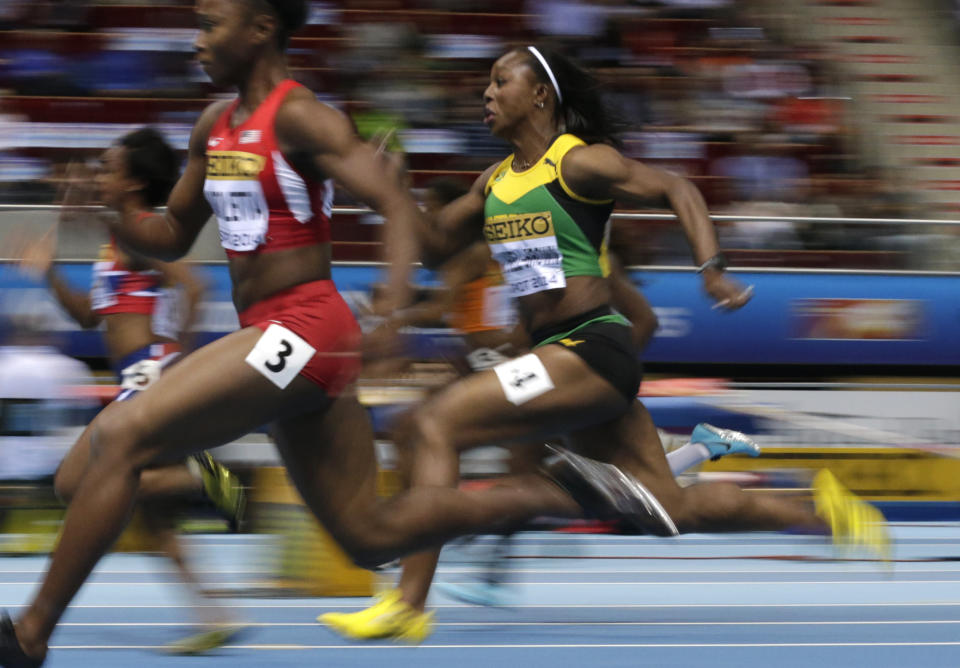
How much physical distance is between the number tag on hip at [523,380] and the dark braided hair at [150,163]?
1.36 meters

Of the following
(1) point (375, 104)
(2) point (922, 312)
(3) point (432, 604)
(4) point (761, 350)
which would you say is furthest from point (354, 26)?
(3) point (432, 604)

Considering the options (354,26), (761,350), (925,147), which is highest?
(354,26)

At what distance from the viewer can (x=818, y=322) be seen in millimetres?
10797

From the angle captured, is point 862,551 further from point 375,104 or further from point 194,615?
point 375,104

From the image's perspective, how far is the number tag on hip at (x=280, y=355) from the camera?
3.83 metres

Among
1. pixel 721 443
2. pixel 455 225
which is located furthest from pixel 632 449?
pixel 455 225

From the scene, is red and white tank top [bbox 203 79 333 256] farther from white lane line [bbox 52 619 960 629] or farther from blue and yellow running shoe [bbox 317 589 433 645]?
white lane line [bbox 52 619 960 629]

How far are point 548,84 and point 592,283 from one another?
0.74m

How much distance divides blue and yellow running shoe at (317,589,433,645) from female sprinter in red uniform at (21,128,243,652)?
34 cm

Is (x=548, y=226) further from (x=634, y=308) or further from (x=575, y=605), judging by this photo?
(x=575, y=605)

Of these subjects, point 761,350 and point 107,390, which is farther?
point 761,350

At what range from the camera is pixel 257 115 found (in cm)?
397

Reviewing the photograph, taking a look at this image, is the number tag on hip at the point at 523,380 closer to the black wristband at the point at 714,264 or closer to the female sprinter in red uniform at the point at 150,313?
the black wristband at the point at 714,264

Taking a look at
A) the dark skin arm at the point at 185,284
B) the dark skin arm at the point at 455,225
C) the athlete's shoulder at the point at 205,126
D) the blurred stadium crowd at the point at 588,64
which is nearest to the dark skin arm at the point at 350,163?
the athlete's shoulder at the point at 205,126
